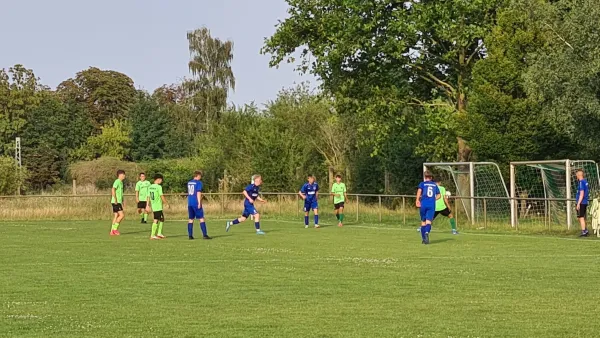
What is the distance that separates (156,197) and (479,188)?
48.7 ft

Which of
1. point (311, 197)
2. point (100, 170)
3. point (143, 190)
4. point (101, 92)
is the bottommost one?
point (311, 197)

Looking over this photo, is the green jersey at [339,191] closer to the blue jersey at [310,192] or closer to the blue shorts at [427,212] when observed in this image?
the blue jersey at [310,192]

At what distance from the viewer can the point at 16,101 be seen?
86.8 meters

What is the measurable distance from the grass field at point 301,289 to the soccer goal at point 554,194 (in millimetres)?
5363

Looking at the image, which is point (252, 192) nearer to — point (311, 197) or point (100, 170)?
point (311, 197)

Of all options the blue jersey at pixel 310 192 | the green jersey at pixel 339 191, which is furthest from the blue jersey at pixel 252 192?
the green jersey at pixel 339 191

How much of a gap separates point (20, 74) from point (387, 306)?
81455 millimetres

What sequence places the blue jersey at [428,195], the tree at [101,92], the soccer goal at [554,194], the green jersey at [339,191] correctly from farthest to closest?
the tree at [101,92]
the green jersey at [339,191]
the soccer goal at [554,194]
the blue jersey at [428,195]

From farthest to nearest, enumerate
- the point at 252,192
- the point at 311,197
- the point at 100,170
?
the point at 100,170
the point at 311,197
the point at 252,192

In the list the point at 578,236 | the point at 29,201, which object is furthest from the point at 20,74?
the point at 578,236

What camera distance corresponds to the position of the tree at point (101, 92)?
321 feet

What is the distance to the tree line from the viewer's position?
1307 inches

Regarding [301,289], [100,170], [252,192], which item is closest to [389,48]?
[252,192]

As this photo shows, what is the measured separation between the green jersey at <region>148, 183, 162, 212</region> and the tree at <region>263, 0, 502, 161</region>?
1629cm
